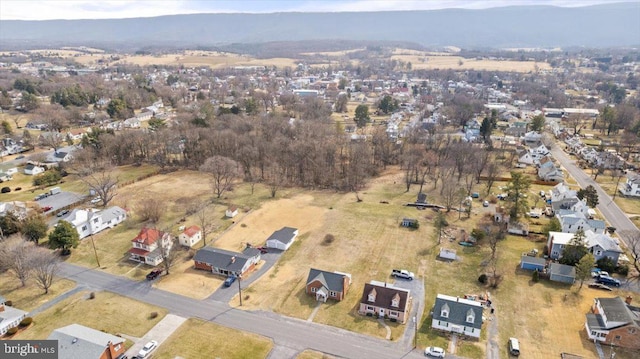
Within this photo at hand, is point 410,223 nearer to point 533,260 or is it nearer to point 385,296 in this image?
point 533,260

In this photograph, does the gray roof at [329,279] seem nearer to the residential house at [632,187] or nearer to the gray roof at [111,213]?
the gray roof at [111,213]

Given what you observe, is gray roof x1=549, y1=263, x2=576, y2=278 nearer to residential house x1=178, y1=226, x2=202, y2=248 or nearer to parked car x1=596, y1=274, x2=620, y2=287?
parked car x1=596, y1=274, x2=620, y2=287

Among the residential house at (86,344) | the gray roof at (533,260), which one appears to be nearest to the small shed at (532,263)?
the gray roof at (533,260)

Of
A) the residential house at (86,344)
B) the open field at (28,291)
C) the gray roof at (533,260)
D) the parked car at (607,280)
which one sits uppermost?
the residential house at (86,344)

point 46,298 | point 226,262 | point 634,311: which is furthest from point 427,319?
point 46,298

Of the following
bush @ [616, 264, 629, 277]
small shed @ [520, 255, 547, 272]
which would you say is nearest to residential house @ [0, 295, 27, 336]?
small shed @ [520, 255, 547, 272]

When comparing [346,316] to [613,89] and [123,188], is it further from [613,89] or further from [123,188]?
[613,89]
